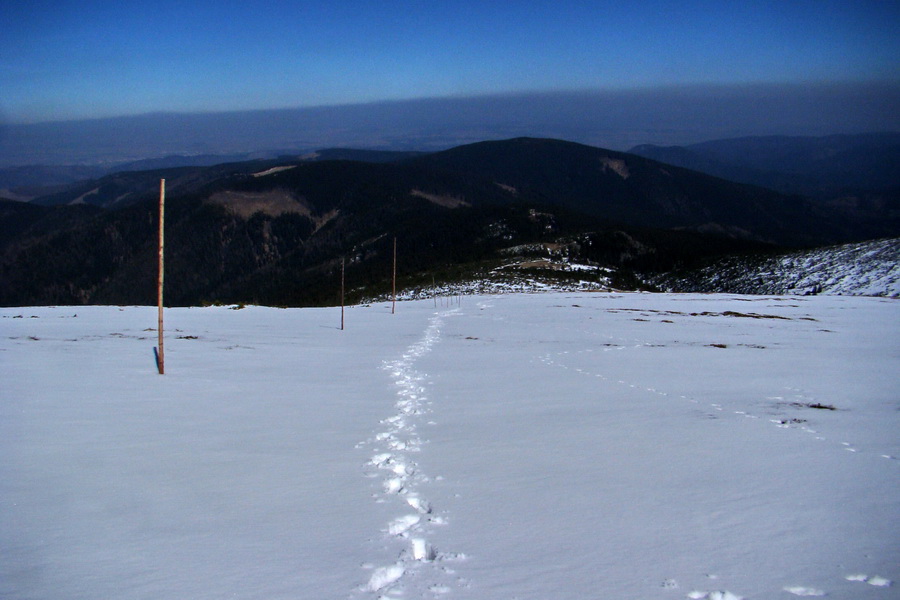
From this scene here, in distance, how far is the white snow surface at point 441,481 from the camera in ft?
18.0

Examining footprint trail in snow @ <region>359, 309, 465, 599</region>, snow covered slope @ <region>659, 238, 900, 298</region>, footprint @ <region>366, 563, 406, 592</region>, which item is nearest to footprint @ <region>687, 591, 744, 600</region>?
footprint trail in snow @ <region>359, 309, 465, 599</region>

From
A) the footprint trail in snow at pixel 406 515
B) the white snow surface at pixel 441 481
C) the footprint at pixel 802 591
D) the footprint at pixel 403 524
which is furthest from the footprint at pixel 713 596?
the footprint at pixel 403 524

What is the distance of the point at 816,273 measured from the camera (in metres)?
82.3

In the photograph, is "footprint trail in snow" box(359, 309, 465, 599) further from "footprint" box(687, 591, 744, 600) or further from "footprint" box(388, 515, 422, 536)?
"footprint" box(687, 591, 744, 600)

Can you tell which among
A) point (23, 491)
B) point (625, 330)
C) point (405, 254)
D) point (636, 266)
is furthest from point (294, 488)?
point (405, 254)

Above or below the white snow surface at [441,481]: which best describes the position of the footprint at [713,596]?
above

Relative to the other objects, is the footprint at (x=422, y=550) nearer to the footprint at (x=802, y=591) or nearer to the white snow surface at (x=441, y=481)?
the white snow surface at (x=441, y=481)

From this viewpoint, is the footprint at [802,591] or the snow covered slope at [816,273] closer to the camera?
the footprint at [802,591]

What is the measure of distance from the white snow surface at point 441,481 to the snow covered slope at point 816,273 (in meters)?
66.7

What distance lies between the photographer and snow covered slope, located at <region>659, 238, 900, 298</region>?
74.0 metres

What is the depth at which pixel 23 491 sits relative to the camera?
23.4 ft

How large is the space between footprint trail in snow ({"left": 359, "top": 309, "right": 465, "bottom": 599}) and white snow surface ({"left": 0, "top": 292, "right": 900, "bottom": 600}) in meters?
0.03

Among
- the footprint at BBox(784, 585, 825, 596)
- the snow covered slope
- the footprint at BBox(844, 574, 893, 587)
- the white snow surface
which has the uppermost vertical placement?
the footprint at BBox(844, 574, 893, 587)

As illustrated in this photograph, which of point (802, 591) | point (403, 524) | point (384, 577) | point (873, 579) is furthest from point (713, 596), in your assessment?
point (403, 524)
